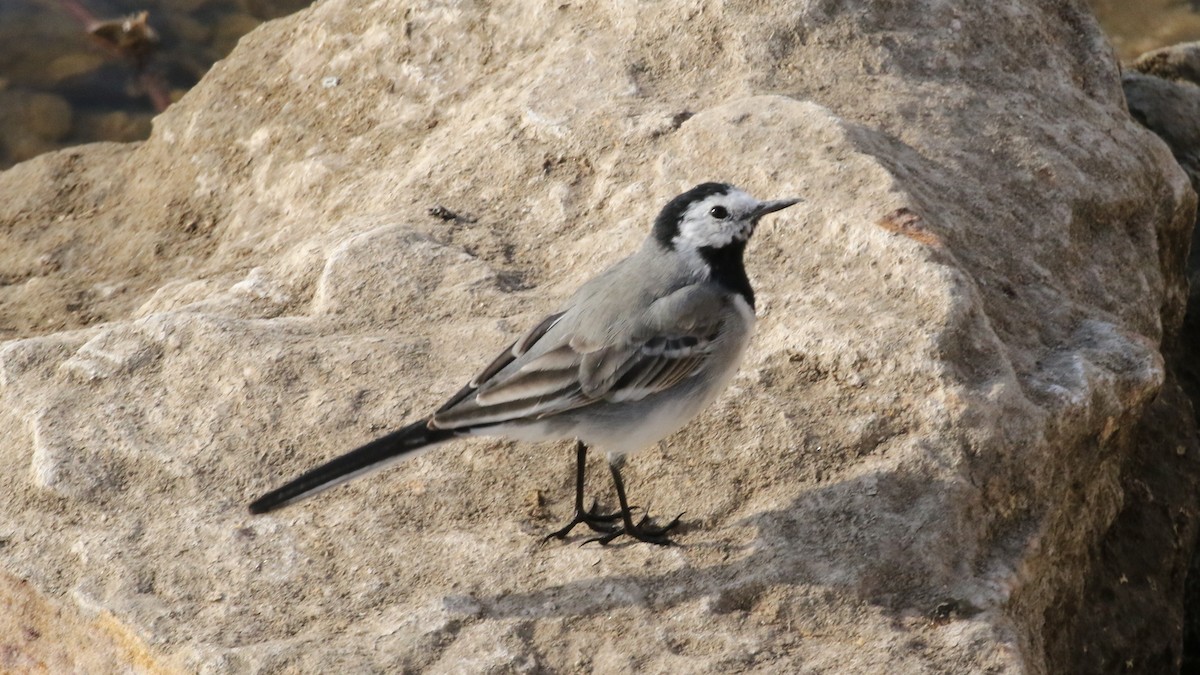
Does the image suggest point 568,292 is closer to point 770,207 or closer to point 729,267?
point 729,267

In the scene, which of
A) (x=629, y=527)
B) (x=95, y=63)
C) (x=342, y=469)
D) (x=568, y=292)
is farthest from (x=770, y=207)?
(x=95, y=63)

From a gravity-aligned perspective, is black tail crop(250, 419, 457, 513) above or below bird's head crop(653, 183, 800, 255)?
below

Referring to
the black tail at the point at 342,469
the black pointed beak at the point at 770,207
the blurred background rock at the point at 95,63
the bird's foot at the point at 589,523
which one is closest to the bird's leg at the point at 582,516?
the bird's foot at the point at 589,523

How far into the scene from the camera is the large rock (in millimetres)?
4402

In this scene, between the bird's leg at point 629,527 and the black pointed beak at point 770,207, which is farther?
the black pointed beak at point 770,207

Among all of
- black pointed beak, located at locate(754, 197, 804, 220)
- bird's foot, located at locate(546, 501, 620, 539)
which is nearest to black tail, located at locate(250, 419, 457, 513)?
bird's foot, located at locate(546, 501, 620, 539)

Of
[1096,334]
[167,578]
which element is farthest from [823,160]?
[167,578]

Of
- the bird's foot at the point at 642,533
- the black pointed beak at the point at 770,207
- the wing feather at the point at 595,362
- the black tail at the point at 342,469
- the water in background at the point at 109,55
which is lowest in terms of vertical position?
the water in background at the point at 109,55

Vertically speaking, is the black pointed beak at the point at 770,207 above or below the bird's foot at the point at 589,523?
above

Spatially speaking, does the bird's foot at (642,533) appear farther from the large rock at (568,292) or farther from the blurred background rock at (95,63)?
the blurred background rock at (95,63)

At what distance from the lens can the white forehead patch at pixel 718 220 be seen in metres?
4.92

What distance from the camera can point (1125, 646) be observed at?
5695mm

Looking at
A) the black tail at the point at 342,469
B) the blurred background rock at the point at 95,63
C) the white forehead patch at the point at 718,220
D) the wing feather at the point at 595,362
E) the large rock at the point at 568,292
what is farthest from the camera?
the blurred background rock at the point at 95,63

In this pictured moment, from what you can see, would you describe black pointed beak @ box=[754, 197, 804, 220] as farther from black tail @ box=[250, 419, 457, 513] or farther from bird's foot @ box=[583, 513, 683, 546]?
black tail @ box=[250, 419, 457, 513]
